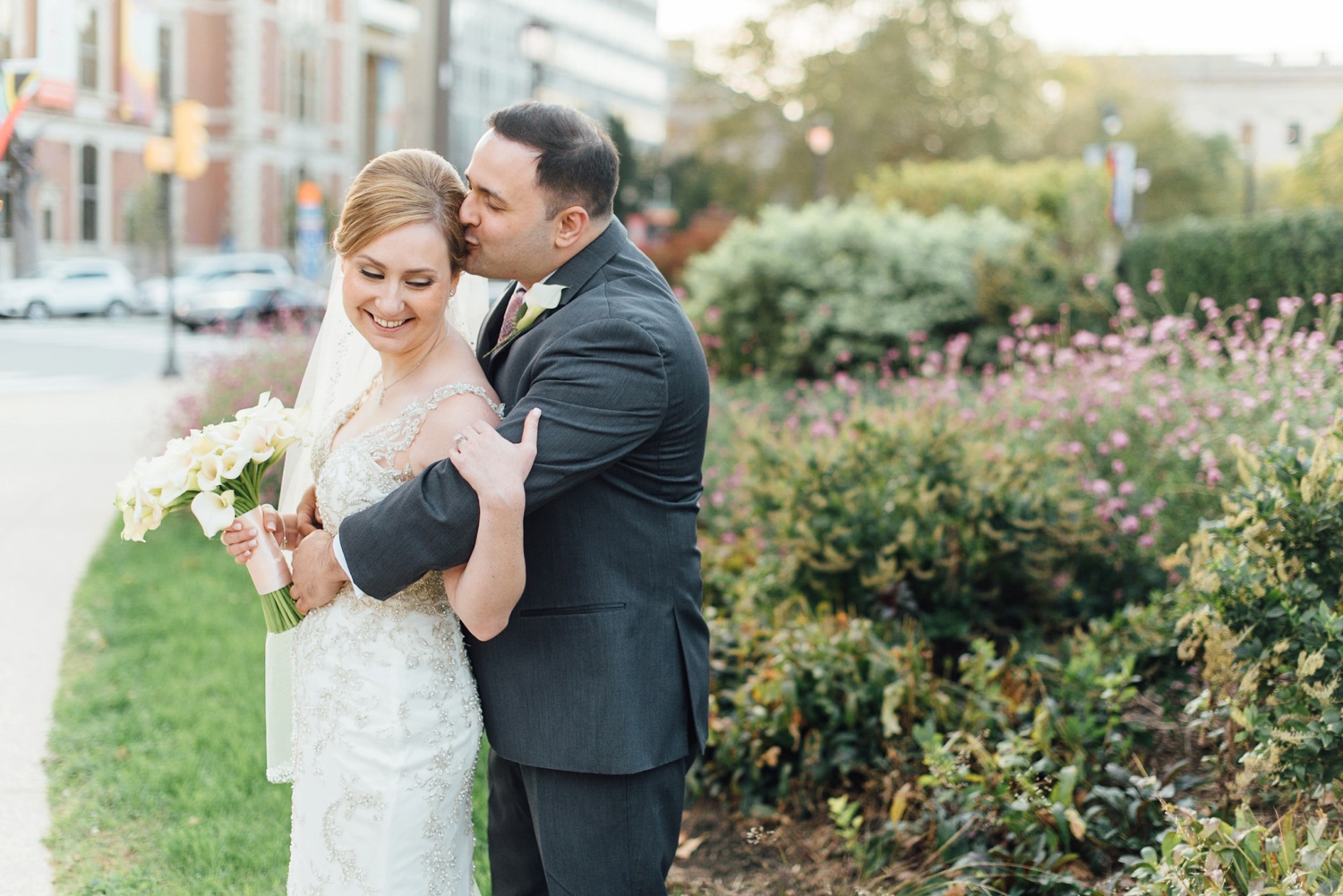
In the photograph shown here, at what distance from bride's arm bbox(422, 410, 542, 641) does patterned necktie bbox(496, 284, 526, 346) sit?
45cm

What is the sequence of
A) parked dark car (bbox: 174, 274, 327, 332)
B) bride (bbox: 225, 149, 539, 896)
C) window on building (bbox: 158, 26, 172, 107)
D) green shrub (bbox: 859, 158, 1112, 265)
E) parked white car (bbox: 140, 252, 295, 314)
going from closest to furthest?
bride (bbox: 225, 149, 539, 896), green shrub (bbox: 859, 158, 1112, 265), parked dark car (bbox: 174, 274, 327, 332), parked white car (bbox: 140, 252, 295, 314), window on building (bbox: 158, 26, 172, 107)

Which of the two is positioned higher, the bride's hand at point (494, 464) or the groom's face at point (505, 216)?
the groom's face at point (505, 216)

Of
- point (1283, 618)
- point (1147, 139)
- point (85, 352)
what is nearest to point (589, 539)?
point (1283, 618)

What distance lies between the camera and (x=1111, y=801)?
3.48 meters

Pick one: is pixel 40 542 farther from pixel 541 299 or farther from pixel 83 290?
pixel 83 290

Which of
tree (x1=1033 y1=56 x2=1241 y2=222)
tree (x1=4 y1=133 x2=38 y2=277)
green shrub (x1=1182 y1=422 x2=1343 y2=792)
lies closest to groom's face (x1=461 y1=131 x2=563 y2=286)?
green shrub (x1=1182 y1=422 x2=1343 y2=792)

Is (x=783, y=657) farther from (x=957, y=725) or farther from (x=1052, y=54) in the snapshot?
(x=1052, y=54)

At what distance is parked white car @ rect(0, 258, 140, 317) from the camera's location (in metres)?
26.7

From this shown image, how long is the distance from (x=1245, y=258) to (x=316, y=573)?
10.4 meters

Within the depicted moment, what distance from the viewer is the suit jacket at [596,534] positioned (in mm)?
2311

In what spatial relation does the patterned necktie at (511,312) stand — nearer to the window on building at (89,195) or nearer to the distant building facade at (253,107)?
the distant building facade at (253,107)

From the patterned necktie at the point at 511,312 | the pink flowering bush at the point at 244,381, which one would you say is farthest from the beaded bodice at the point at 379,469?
the pink flowering bush at the point at 244,381

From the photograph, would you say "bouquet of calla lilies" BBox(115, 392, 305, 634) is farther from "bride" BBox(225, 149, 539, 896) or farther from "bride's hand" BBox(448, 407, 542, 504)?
"bride's hand" BBox(448, 407, 542, 504)

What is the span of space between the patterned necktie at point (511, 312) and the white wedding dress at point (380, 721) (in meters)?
0.24
